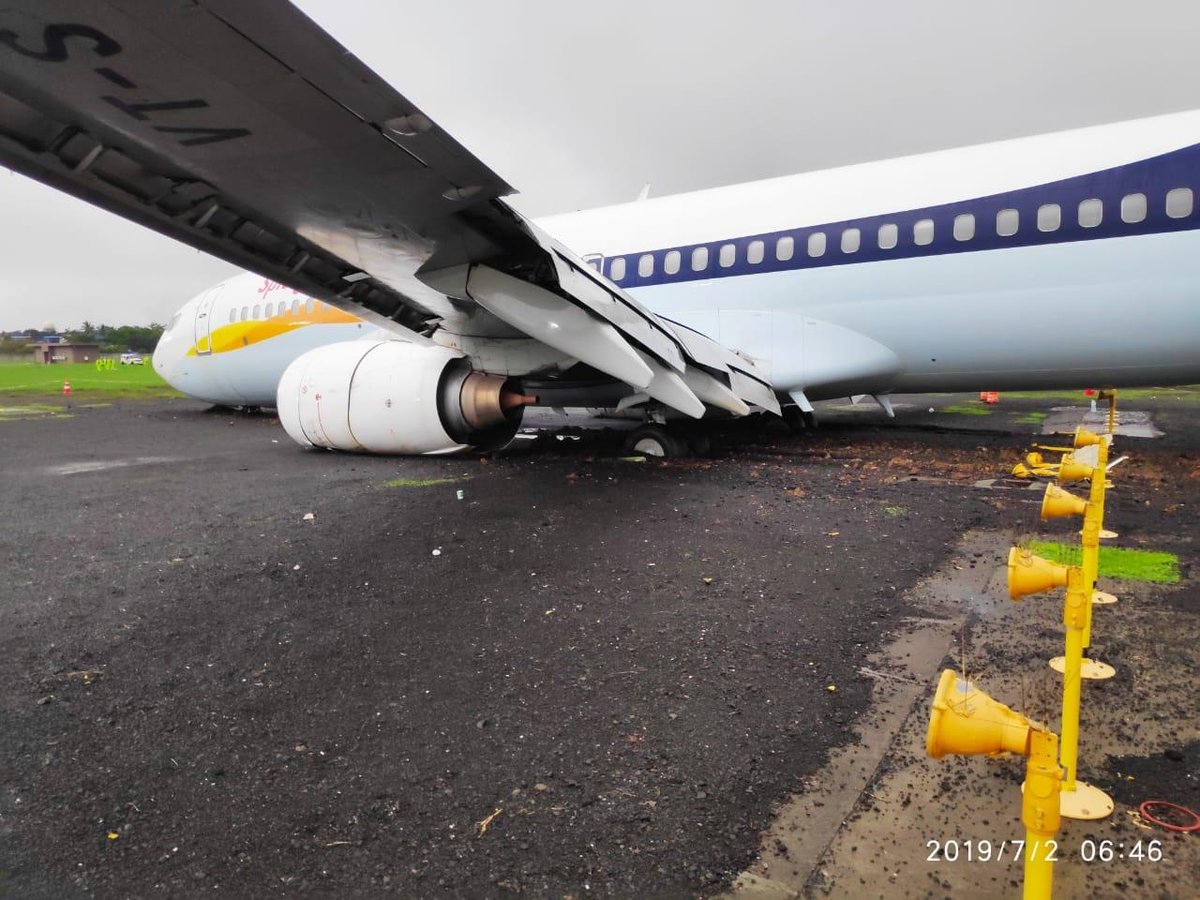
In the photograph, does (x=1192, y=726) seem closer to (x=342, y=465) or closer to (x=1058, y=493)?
(x=1058, y=493)

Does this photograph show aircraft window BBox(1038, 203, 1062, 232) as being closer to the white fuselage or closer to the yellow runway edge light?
the white fuselage

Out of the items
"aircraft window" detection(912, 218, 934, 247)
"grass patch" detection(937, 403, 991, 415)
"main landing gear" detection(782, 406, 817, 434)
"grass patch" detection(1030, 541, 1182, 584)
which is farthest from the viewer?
"grass patch" detection(937, 403, 991, 415)

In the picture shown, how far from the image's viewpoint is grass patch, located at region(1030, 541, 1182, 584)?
4016 millimetres

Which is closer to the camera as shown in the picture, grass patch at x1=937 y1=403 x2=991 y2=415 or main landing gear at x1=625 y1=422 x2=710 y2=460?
main landing gear at x1=625 y1=422 x2=710 y2=460

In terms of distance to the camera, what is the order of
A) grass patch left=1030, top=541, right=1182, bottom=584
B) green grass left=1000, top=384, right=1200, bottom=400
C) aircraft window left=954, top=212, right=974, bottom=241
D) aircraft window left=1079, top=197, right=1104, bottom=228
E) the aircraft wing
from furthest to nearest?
green grass left=1000, top=384, right=1200, bottom=400 → aircraft window left=954, top=212, right=974, bottom=241 → aircraft window left=1079, top=197, right=1104, bottom=228 → grass patch left=1030, top=541, right=1182, bottom=584 → the aircraft wing

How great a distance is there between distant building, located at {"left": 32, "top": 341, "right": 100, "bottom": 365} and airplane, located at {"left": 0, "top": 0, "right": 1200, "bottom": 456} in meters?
86.3

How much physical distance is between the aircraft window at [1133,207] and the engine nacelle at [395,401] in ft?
19.2

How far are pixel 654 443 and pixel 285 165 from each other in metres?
4.89

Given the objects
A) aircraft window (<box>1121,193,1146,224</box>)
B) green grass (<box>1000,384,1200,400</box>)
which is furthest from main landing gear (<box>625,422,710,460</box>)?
green grass (<box>1000,384,1200,400</box>)

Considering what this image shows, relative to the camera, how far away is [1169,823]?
198 cm

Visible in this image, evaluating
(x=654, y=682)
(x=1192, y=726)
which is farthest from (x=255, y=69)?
(x=1192, y=726)

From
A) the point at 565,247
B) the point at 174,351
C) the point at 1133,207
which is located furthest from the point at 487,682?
the point at 174,351

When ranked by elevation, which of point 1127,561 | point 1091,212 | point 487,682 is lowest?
point 487,682

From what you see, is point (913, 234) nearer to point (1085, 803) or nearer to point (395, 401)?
point (395, 401)
